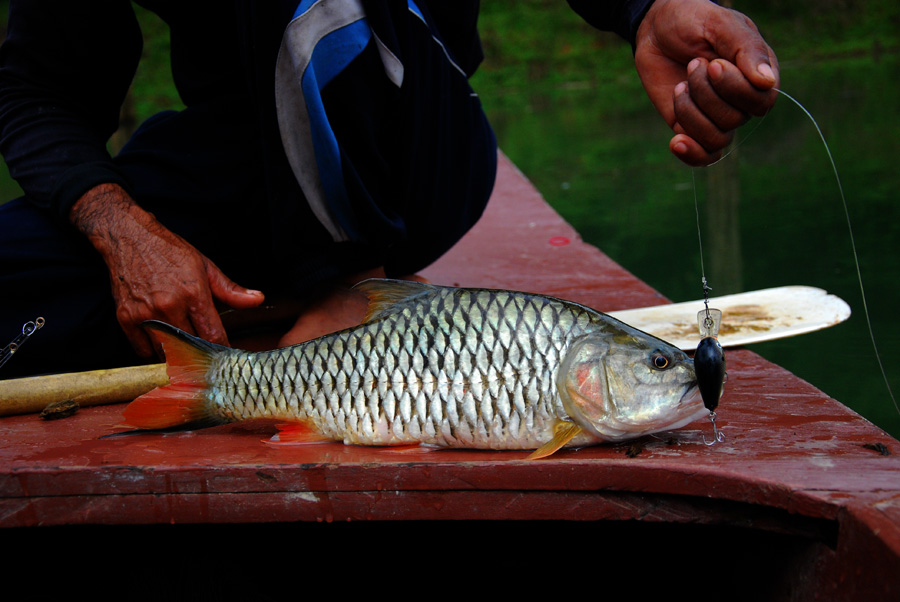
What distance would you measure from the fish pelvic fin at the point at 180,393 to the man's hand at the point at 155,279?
0.78ft

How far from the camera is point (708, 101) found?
50.6 inches

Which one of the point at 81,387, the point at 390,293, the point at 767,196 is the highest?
the point at 390,293

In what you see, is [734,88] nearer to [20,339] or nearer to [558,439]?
[558,439]

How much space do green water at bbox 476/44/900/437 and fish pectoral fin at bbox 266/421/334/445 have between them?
845mm

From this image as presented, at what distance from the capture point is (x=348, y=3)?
1530 millimetres

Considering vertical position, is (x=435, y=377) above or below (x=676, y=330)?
above

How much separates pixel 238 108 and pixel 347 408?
0.96 m

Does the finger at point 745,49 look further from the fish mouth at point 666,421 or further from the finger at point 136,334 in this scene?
the finger at point 136,334

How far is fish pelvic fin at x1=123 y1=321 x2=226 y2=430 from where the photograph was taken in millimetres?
1265

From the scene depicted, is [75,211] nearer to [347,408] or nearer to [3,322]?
[3,322]

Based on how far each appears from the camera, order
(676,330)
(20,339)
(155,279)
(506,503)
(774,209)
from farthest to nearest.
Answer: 1. (774,209)
2. (676,330)
3. (20,339)
4. (155,279)
5. (506,503)

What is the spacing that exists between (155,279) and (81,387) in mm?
242

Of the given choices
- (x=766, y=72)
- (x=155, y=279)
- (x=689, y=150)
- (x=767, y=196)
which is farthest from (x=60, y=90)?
(x=767, y=196)

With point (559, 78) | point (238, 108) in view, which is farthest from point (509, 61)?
point (238, 108)
